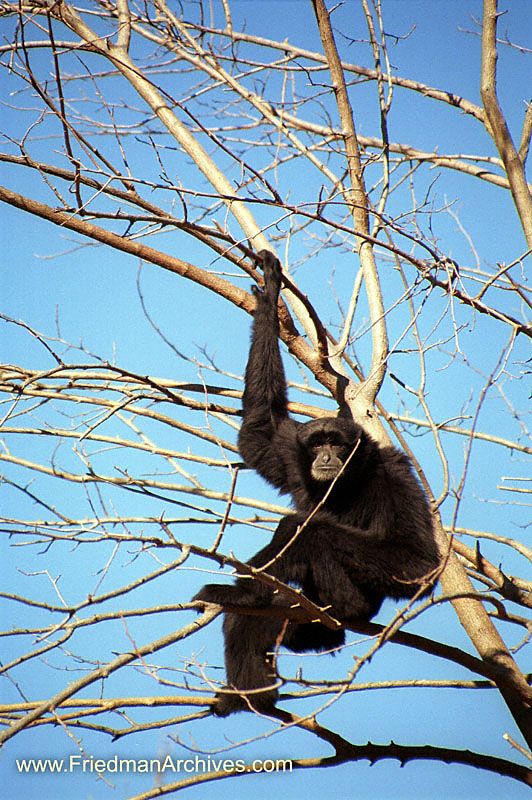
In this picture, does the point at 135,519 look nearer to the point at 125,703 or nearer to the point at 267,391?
the point at 125,703

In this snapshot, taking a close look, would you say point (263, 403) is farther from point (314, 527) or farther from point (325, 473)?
point (314, 527)

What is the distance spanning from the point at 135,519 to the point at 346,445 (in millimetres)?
2012

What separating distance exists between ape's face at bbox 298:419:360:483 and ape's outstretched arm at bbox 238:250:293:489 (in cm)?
63

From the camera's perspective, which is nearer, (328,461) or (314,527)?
(314,527)

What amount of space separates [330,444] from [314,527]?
3.21 feet

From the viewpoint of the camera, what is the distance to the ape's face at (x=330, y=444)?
19.9 feet

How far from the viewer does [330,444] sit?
20.3 feet

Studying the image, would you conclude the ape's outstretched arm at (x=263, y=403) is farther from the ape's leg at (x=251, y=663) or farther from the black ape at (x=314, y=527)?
the ape's leg at (x=251, y=663)

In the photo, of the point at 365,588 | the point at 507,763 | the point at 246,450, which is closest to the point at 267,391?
the point at 246,450

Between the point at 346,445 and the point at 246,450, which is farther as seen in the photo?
the point at 246,450

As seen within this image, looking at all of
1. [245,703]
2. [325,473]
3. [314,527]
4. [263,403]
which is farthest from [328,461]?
[245,703]

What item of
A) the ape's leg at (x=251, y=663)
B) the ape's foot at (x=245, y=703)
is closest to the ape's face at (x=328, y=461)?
the ape's leg at (x=251, y=663)

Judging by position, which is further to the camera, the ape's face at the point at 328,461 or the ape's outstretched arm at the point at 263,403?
the ape's outstretched arm at the point at 263,403

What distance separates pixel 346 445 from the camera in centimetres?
615
